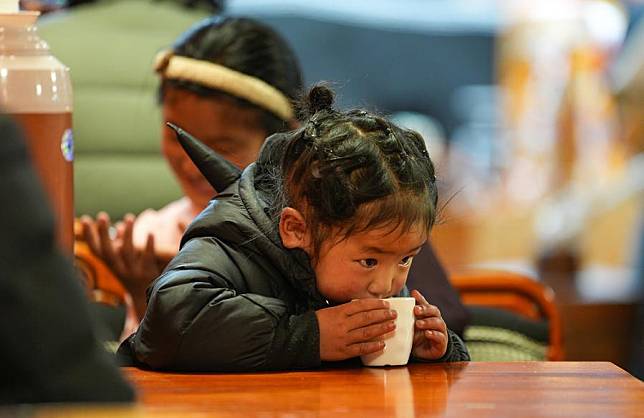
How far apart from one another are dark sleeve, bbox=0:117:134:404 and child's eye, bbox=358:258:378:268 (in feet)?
1.87

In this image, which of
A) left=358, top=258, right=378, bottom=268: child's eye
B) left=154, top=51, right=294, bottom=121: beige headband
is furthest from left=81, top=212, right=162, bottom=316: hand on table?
left=358, top=258, right=378, bottom=268: child's eye

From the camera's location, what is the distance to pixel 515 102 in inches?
204

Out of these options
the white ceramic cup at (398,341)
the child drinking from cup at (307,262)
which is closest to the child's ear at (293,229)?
the child drinking from cup at (307,262)

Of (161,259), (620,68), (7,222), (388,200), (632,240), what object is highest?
(7,222)

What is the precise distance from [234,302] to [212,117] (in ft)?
2.76

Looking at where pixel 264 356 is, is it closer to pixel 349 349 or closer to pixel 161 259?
pixel 349 349

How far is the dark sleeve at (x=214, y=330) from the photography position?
1.19m

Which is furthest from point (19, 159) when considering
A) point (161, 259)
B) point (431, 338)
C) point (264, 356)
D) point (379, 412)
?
point (161, 259)

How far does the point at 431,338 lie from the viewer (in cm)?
127

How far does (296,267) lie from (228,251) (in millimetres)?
72

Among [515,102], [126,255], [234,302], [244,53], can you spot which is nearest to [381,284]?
[234,302]

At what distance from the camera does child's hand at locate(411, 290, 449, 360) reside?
127 cm

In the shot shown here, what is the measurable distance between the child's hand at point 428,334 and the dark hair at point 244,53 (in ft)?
2.70

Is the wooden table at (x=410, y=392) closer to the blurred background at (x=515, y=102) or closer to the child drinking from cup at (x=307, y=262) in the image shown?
the child drinking from cup at (x=307, y=262)
